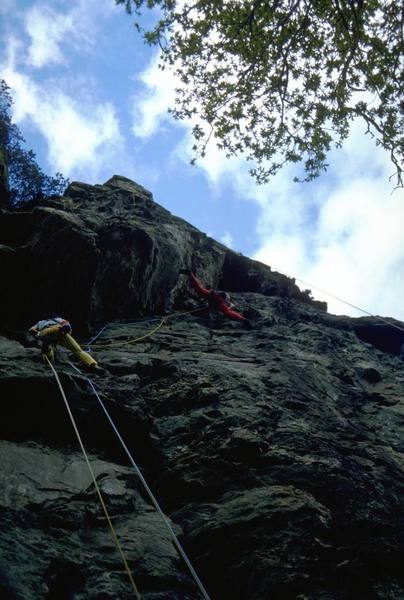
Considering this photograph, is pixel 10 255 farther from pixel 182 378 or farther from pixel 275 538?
pixel 275 538

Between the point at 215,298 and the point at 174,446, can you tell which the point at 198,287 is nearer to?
the point at 215,298

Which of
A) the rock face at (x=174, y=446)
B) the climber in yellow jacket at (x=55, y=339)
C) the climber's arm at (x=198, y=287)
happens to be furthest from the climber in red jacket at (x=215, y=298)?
the climber in yellow jacket at (x=55, y=339)

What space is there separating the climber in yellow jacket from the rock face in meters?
0.23

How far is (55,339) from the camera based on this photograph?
823cm

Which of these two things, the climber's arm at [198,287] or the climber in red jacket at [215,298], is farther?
the climber's arm at [198,287]

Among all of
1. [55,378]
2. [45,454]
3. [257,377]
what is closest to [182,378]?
[257,377]

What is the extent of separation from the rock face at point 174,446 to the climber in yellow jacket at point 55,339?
23cm

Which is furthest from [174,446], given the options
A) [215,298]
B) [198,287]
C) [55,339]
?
[198,287]

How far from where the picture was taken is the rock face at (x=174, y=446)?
14.7 ft

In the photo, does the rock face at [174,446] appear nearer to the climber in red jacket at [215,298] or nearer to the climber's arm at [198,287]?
the climber in red jacket at [215,298]

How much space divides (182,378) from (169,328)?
3.82 m

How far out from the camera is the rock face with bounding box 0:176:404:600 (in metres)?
4.47

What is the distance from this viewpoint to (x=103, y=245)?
11.7 metres

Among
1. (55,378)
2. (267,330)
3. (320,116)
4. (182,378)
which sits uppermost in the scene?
(320,116)
